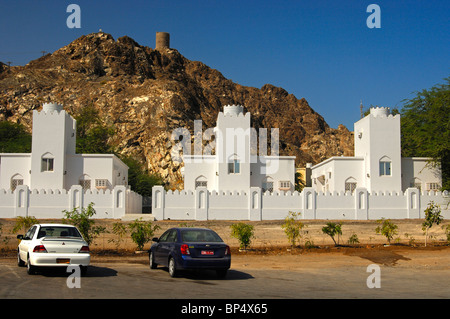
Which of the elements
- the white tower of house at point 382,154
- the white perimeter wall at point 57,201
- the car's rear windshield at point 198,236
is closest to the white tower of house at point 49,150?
the white perimeter wall at point 57,201

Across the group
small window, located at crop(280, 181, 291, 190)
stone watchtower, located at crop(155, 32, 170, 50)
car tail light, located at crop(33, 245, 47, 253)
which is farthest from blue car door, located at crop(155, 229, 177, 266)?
stone watchtower, located at crop(155, 32, 170, 50)

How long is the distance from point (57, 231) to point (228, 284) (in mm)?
5323

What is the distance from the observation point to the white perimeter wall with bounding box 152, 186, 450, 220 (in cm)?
3466

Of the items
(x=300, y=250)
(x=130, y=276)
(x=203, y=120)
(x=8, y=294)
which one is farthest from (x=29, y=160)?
(x=203, y=120)

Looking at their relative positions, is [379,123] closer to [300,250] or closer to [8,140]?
[300,250]

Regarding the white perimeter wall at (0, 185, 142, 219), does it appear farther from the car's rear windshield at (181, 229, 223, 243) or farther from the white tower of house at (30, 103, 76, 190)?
the car's rear windshield at (181, 229, 223, 243)

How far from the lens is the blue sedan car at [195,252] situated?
13.0 metres

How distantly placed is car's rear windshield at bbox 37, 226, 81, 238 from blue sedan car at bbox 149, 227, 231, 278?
2.72 metres

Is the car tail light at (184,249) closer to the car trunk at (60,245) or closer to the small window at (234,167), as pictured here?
the car trunk at (60,245)

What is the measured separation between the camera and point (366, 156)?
3984 cm

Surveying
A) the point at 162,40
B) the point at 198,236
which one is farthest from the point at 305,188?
the point at 162,40

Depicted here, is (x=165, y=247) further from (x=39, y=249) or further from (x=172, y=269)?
(x=39, y=249)

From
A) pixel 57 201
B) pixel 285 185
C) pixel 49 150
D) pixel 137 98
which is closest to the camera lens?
pixel 57 201

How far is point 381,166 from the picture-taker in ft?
129
